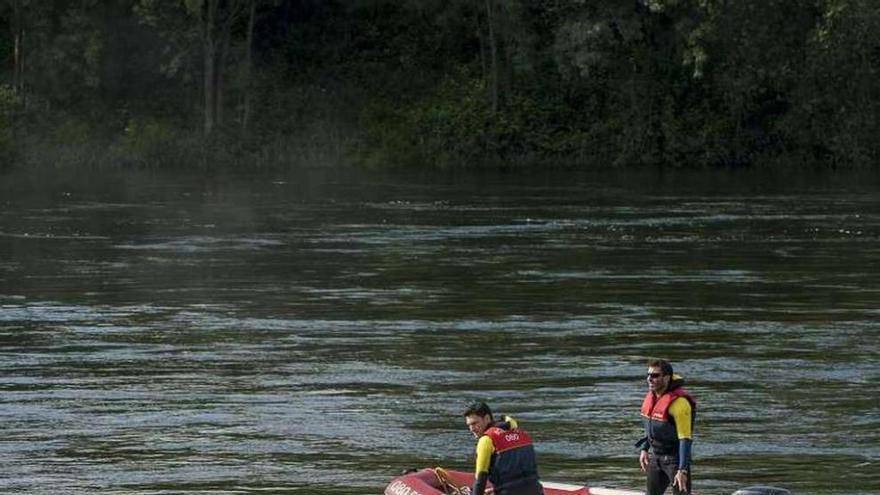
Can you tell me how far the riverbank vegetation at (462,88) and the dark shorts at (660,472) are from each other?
59843mm

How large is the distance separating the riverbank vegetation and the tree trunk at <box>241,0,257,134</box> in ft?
0.38

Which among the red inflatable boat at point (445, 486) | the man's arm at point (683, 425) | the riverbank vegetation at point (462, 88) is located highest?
the riverbank vegetation at point (462, 88)

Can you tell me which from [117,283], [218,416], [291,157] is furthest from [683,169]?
[218,416]

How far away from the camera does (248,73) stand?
284 ft

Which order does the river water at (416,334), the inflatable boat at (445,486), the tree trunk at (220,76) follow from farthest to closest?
the tree trunk at (220,76), the river water at (416,334), the inflatable boat at (445,486)

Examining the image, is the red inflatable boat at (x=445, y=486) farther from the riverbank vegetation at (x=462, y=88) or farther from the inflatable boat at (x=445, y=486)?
the riverbank vegetation at (x=462, y=88)

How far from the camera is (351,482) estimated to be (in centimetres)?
2491

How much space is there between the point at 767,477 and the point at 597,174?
56.1 metres

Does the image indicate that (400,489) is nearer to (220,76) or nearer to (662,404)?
(662,404)

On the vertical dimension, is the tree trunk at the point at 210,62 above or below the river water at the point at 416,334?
above

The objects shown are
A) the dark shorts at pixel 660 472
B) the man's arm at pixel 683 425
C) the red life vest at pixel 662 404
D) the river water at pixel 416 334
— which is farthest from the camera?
the river water at pixel 416 334

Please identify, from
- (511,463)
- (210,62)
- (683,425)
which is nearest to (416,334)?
(683,425)

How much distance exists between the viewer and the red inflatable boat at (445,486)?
2170 cm

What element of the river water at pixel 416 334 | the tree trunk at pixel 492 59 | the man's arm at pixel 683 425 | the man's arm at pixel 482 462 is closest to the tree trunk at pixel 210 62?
the tree trunk at pixel 492 59
